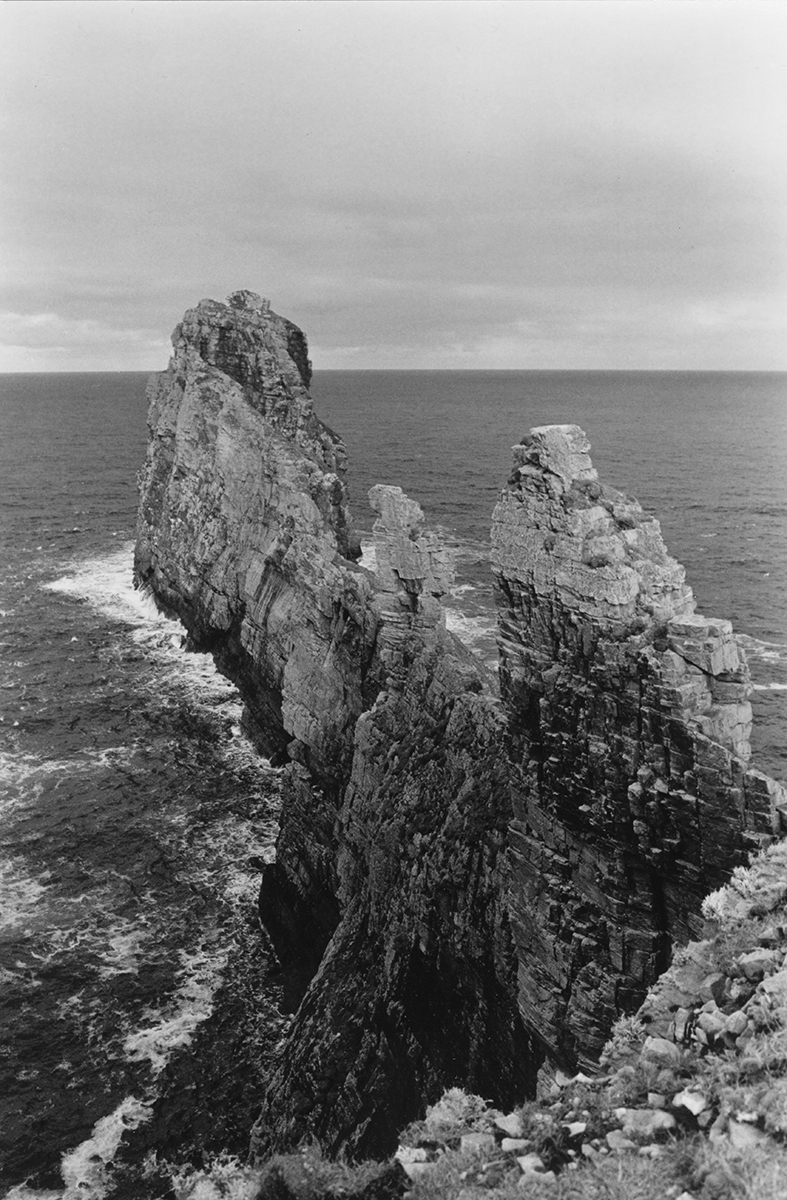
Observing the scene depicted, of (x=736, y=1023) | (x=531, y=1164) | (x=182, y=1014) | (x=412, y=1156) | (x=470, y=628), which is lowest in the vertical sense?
(x=182, y=1014)

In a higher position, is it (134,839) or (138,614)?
(138,614)

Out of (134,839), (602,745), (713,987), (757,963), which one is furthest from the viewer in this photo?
(134,839)

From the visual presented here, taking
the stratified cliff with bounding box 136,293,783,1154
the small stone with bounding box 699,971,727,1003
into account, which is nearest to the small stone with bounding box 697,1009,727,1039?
the small stone with bounding box 699,971,727,1003

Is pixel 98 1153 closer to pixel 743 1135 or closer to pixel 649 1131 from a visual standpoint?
pixel 649 1131

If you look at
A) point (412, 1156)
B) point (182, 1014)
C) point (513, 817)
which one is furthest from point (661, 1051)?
point (182, 1014)

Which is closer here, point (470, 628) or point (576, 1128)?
point (576, 1128)

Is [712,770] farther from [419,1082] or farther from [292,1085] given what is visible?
[292,1085]

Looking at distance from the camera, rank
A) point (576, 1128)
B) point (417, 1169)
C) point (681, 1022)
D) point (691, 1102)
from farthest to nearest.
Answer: point (681, 1022) → point (417, 1169) → point (576, 1128) → point (691, 1102)

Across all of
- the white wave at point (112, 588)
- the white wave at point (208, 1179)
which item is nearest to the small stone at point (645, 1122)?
the white wave at point (208, 1179)

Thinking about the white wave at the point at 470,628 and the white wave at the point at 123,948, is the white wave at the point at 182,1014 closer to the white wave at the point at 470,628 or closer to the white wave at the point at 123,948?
the white wave at the point at 123,948
